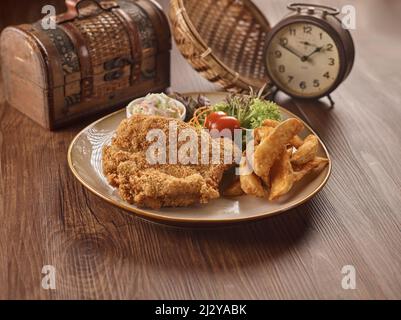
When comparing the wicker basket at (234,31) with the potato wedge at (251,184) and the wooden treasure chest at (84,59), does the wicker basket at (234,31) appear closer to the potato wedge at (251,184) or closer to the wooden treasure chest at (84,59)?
the wooden treasure chest at (84,59)

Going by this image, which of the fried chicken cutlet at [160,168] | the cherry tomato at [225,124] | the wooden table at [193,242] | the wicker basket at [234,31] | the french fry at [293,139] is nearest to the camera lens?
the wooden table at [193,242]

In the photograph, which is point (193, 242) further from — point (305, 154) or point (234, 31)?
point (234, 31)

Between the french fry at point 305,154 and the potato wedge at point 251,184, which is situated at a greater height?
the french fry at point 305,154

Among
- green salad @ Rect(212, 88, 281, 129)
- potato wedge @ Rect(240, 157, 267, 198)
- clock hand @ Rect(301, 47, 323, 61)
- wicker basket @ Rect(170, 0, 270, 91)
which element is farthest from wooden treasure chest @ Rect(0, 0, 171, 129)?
potato wedge @ Rect(240, 157, 267, 198)

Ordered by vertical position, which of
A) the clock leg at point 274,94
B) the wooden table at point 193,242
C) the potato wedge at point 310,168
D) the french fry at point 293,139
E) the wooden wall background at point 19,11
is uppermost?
the french fry at point 293,139

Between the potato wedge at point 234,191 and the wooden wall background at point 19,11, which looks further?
the wooden wall background at point 19,11

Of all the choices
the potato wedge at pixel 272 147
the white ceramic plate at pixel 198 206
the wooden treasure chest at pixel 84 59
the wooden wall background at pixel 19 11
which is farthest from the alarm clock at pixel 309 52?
the wooden wall background at pixel 19 11

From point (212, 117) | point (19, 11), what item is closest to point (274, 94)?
point (212, 117)

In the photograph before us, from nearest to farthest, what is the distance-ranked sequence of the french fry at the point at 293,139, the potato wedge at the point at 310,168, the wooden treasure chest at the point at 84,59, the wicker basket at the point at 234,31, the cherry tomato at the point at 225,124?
the potato wedge at the point at 310,168 → the french fry at the point at 293,139 → the cherry tomato at the point at 225,124 → the wooden treasure chest at the point at 84,59 → the wicker basket at the point at 234,31
